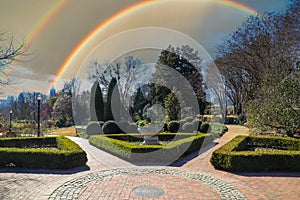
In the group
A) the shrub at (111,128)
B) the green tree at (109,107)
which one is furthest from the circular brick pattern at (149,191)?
the green tree at (109,107)

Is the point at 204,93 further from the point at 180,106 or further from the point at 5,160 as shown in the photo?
the point at 5,160

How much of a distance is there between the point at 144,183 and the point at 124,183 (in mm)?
513

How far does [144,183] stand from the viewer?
5988mm

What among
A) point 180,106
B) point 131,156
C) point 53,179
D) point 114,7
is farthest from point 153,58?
point 53,179

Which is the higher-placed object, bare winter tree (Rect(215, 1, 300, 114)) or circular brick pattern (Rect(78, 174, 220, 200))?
bare winter tree (Rect(215, 1, 300, 114))

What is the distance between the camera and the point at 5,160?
7.93m

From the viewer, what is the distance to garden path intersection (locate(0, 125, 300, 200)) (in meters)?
5.17

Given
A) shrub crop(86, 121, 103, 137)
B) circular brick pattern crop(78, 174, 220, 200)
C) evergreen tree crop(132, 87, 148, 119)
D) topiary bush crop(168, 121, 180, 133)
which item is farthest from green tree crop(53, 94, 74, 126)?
circular brick pattern crop(78, 174, 220, 200)

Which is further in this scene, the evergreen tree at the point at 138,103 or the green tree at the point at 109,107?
the evergreen tree at the point at 138,103

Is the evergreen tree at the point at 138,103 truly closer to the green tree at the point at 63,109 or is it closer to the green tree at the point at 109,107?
the green tree at the point at 63,109

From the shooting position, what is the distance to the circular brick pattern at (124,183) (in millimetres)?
5168

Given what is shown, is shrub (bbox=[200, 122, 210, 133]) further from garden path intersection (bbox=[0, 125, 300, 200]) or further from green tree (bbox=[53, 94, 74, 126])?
green tree (bbox=[53, 94, 74, 126])

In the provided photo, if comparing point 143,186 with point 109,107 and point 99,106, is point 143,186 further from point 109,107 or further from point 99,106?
point 99,106

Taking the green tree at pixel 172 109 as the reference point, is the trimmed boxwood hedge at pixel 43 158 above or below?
below
